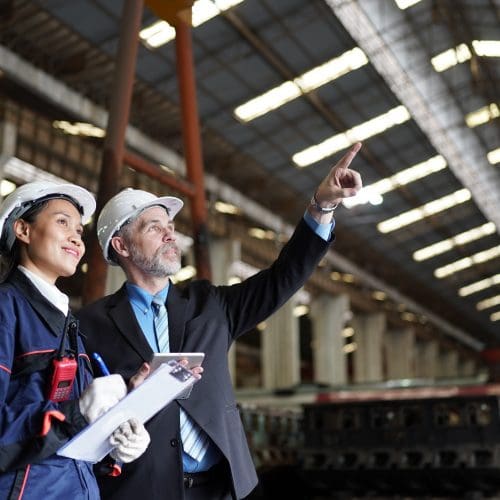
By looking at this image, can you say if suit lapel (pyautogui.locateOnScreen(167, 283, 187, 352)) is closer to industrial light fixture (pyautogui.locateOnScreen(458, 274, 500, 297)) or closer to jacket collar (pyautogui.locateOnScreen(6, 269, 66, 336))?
jacket collar (pyautogui.locateOnScreen(6, 269, 66, 336))

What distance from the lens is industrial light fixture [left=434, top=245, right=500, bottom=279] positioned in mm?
37938

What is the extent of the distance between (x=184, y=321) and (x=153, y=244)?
0.40m

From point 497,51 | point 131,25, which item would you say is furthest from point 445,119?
point 131,25

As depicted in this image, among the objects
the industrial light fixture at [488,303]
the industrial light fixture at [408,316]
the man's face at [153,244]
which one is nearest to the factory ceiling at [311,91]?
the industrial light fixture at [408,316]

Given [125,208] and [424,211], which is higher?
[424,211]

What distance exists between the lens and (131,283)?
3553mm

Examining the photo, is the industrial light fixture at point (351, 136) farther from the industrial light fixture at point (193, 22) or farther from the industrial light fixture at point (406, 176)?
the industrial light fixture at point (193, 22)

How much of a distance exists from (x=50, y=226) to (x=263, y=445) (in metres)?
14.3

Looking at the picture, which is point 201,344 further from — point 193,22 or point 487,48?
point 487,48

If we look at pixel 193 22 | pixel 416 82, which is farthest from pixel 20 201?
pixel 416 82

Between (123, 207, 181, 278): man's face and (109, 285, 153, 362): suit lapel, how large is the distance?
20cm

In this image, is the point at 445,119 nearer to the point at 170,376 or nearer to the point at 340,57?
the point at 340,57

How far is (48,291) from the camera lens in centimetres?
257

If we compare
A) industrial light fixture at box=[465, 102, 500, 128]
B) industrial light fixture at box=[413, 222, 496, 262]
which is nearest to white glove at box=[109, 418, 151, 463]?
industrial light fixture at box=[465, 102, 500, 128]
